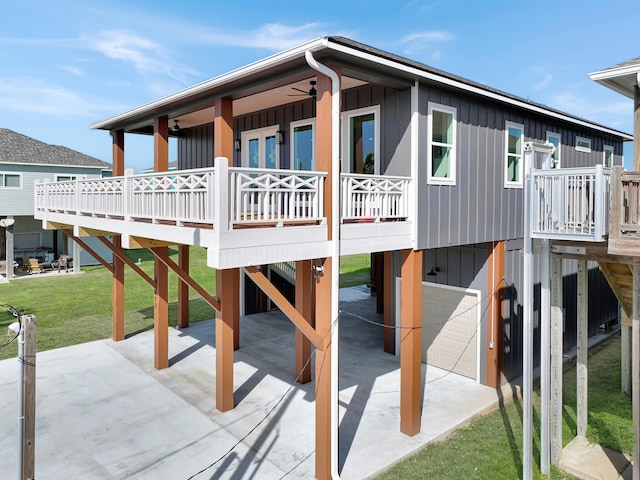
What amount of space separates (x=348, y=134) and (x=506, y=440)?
629cm

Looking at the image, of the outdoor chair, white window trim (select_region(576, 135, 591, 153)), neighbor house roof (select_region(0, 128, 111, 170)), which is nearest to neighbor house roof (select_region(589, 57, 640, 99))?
white window trim (select_region(576, 135, 591, 153))

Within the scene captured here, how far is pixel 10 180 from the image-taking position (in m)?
22.9

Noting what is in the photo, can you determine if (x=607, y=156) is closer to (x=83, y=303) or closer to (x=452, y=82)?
(x=452, y=82)

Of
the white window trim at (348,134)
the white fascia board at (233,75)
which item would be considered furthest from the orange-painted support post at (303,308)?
the white fascia board at (233,75)

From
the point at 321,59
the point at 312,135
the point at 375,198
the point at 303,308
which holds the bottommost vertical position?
the point at 303,308

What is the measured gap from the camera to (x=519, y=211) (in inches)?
427

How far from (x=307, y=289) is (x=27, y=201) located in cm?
2082

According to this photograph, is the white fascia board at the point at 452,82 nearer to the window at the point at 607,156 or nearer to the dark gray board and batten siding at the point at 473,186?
the dark gray board and batten siding at the point at 473,186

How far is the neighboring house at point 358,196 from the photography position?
6.07m

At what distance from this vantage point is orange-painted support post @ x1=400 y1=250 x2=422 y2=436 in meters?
7.62

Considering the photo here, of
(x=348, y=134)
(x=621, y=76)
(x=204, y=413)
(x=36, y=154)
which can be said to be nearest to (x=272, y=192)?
(x=348, y=134)

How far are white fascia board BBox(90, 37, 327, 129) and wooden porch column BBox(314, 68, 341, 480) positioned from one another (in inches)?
19.3

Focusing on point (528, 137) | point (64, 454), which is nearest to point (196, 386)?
point (64, 454)

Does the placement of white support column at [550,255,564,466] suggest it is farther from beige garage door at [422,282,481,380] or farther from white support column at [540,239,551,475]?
beige garage door at [422,282,481,380]
